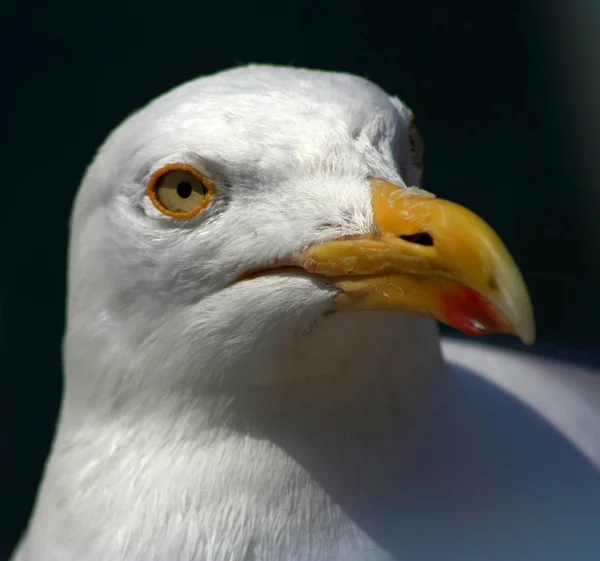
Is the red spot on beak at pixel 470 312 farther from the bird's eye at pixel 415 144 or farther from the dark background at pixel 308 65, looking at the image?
the dark background at pixel 308 65

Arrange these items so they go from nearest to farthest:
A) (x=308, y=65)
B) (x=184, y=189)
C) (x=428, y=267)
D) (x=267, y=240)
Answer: (x=428, y=267) → (x=267, y=240) → (x=184, y=189) → (x=308, y=65)

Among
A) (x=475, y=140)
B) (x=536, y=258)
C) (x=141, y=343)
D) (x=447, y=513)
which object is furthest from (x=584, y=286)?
(x=141, y=343)

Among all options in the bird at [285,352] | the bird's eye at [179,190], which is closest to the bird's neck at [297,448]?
the bird at [285,352]

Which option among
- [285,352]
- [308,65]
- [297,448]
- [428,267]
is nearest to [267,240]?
[285,352]

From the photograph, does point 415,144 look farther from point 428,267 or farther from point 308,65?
point 308,65

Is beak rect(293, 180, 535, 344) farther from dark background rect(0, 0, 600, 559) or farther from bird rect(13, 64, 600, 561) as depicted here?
dark background rect(0, 0, 600, 559)

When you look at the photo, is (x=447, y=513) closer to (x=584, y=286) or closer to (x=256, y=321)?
(x=256, y=321)

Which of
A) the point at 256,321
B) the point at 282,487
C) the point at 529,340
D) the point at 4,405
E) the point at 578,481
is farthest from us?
the point at 4,405
